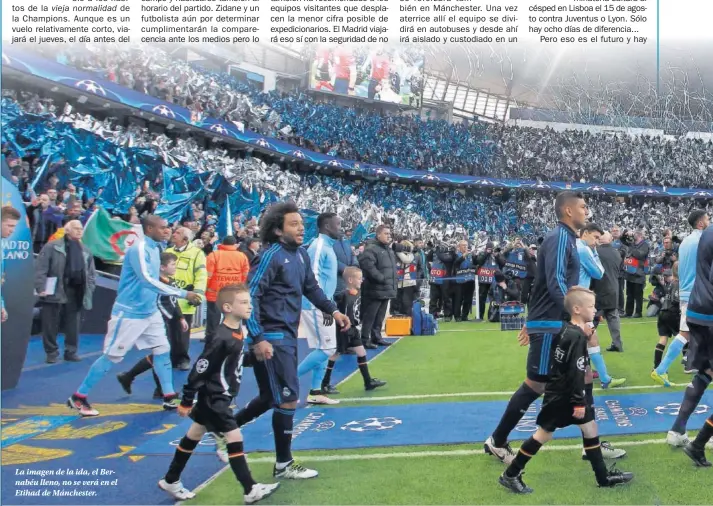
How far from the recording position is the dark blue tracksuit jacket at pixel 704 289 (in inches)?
158

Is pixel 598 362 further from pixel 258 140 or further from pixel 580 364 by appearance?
pixel 258 140

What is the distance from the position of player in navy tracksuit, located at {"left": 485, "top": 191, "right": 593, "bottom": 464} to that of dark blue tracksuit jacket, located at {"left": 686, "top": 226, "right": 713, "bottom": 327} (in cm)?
90

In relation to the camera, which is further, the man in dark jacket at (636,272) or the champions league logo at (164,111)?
the champions league logo at (164,111)

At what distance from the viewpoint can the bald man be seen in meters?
7.92

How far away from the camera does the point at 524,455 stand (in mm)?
3334

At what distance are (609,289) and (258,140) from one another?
17930 mm

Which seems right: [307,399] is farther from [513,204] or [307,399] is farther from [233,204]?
[513,204]

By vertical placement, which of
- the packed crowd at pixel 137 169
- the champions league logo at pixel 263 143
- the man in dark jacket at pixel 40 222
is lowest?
the man in dark jacket at pixel 40 222

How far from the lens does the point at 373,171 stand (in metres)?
29.3

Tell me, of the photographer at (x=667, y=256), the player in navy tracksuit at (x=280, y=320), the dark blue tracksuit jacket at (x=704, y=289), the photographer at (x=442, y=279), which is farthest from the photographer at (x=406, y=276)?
the player in navy tracksuit at (x=280, y=320)

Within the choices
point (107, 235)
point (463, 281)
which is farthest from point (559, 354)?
point (463, 281)

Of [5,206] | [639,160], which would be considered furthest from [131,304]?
[639,160]

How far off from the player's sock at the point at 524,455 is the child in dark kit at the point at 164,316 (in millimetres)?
3243

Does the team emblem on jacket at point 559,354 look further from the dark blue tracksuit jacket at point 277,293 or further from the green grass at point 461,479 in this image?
the dark blue tracksuit jacket at point 277,293
